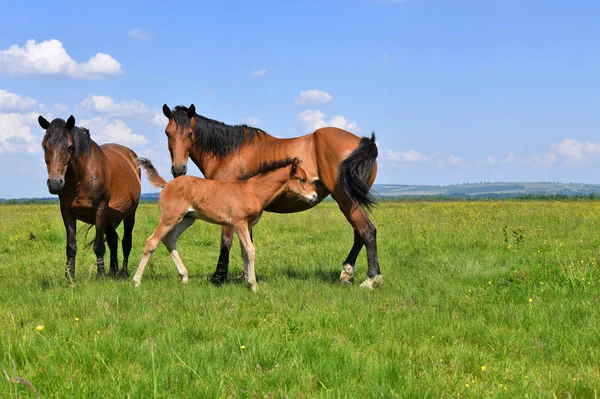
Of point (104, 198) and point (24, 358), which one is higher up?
point (104, 198)

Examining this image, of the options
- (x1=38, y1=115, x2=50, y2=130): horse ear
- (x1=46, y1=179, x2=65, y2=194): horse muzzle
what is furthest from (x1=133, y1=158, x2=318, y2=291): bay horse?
(x1=38, y1=115, x2=50, y2=130): horse ear

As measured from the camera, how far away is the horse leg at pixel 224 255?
864cm

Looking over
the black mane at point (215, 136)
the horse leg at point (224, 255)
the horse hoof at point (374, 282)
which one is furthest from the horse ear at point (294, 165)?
the horse hoof at point (374, 282)

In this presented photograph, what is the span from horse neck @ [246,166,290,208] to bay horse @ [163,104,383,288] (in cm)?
25

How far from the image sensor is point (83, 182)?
8.27 meters

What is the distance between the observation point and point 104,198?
8.62 meters

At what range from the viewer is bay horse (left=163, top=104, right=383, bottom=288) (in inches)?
328

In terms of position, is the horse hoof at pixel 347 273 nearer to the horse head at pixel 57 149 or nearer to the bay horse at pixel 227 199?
the bay horse at pixel 227 199

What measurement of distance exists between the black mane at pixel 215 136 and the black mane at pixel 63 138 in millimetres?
1626

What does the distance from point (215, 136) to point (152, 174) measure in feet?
4.69

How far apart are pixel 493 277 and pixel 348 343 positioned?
4128 millimetres

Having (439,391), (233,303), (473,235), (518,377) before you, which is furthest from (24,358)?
(473,235)

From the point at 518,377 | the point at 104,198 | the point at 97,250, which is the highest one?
the point at 104,198

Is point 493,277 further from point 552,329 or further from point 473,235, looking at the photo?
point 473,235
